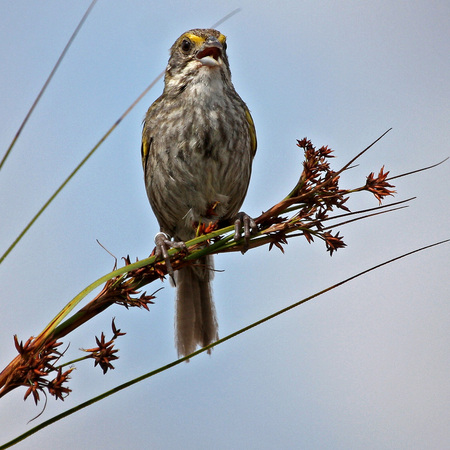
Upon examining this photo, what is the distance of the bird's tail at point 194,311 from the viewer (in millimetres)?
5004

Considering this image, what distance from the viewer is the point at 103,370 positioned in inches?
78.1

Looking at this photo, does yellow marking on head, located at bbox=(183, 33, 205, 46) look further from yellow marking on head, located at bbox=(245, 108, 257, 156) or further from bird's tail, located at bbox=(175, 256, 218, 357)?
bird's tail, located at bbox=(175, 256, 218, 357)

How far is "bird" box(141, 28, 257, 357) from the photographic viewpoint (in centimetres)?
456

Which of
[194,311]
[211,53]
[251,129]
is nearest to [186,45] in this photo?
[211,53]

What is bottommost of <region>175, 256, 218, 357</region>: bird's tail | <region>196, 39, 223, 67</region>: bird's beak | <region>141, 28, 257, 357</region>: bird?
<region>175, 256, 218, 357</region>: bird's tail

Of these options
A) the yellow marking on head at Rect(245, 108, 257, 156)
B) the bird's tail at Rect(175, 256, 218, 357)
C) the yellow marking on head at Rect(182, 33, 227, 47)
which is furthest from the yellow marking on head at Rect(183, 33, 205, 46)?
the bird's tail at Rect(175, 256, 218, 357)

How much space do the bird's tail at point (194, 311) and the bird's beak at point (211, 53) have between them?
4.75ft

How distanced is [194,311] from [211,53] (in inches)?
77.8

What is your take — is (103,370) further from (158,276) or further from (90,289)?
(158,276)

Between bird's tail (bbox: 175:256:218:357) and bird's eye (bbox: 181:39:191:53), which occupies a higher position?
bird's eye (bbox: 181:39:191:53)

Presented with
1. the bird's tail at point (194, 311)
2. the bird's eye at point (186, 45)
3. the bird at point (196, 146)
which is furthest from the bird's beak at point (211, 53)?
the bird's tail at point (194, 311)

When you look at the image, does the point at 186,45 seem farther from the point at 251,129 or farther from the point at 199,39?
the point at 251,129

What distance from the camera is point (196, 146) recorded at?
4539mm

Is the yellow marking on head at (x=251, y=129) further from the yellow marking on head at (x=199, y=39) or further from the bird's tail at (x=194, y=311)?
the bird's tail at (x=194, y=311)
